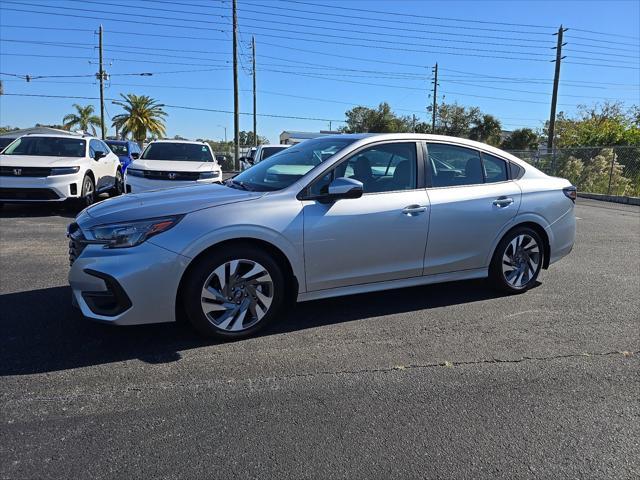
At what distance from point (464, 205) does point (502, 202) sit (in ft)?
1.65

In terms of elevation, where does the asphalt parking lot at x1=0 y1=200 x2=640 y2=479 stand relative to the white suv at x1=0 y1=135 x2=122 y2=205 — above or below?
below

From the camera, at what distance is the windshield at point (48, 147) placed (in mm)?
10531

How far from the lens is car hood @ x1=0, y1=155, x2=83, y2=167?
9539 mm

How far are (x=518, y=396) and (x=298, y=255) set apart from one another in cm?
186

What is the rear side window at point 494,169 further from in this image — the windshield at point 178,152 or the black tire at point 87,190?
the black tire at point 87,190

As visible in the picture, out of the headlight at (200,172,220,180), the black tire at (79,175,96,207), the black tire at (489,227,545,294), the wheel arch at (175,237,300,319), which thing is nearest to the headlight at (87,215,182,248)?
the wheel arch at (175,237,300,319)

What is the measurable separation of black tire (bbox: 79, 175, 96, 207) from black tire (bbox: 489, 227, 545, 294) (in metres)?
8.51

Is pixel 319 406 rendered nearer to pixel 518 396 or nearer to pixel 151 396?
pixel 151 396

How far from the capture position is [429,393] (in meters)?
3.14

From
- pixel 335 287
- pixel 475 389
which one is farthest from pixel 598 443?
pixel 335 287

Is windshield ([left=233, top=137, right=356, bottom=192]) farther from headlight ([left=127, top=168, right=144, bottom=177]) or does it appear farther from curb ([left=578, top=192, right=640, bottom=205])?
curb ([left=578, top=192, right=640, bottom=205])

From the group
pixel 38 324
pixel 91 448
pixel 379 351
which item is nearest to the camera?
pixel 91 448

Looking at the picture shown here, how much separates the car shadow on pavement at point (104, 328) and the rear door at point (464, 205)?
51cm

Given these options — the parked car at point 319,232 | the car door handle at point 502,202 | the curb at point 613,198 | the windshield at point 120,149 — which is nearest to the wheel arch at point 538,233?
the parked car at point 319,232
